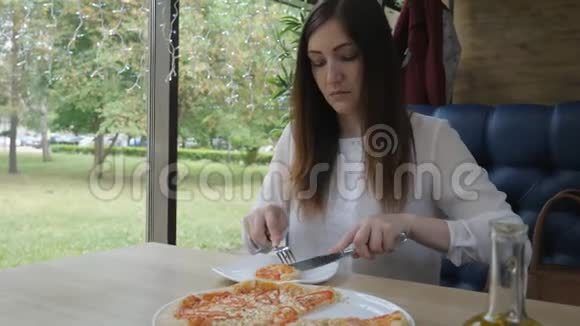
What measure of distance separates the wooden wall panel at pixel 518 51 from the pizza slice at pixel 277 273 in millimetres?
1814

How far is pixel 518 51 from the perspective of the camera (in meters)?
2.32

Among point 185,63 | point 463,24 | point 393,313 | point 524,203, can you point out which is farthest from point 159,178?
point 463,24

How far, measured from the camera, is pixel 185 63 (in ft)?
6.01

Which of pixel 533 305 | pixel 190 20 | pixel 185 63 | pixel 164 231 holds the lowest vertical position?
pixel 164 231

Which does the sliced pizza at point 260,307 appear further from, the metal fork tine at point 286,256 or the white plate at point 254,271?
the metal fork tine at point 286,256

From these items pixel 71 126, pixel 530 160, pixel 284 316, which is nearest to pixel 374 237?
pixel 284 316

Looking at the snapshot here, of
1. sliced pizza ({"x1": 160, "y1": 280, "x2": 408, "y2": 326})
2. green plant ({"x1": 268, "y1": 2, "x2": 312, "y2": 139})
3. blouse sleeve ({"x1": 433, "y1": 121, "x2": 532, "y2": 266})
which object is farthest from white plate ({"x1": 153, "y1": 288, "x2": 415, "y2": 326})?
green plant ({"x1": 268, "y1": 2, "x2": 312, "y2": 139})

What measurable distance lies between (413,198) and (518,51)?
1.35 m

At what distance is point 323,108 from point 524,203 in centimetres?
69

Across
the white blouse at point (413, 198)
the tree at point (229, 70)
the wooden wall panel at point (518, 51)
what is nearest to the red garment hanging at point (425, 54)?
the wooden wall panel at point (518, 51)

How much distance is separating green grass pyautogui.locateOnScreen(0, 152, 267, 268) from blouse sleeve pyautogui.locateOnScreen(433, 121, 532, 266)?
540mm

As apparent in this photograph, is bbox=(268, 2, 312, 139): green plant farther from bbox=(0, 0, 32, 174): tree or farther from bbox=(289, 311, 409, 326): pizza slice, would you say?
bbox=(289, 311, 409, 326): pizza slice

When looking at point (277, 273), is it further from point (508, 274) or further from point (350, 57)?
point (350, 57)

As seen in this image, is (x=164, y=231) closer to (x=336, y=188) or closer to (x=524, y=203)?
(x=336, y=188)
